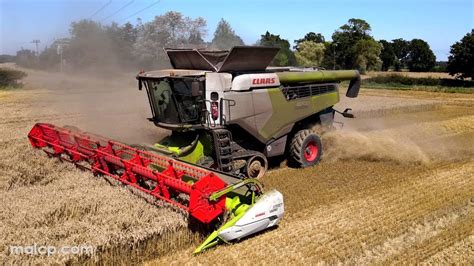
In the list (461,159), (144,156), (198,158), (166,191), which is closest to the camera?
(166,191)

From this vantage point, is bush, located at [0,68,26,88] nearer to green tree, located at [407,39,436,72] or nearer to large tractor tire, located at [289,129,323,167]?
large tractor tire, located at [289,129,323,167]

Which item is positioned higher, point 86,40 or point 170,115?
point 86,40

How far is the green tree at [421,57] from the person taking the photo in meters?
75.7

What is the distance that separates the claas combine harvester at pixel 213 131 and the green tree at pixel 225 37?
138 inches

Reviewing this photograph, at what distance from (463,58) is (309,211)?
3536 centimetres

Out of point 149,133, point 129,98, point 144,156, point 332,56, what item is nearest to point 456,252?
Answer: point 144,156

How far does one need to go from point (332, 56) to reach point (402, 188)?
46.4 metres

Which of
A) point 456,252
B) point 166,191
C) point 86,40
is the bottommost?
point 456,252

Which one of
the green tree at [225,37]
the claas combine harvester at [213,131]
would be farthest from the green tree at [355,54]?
the claas combine harvester at [213,131]

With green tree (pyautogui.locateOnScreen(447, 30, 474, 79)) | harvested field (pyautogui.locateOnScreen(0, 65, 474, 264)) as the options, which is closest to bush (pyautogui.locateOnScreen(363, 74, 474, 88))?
green tree (pyautogui.locateOnScreen(447, 30, 474, 79))

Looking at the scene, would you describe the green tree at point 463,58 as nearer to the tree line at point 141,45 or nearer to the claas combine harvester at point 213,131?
the tree line at point 141,45

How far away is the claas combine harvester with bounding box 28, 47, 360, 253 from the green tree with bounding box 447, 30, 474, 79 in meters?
32.5

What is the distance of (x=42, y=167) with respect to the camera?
6.60 m

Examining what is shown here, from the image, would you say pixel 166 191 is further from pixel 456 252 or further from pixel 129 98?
pixel 129 98
